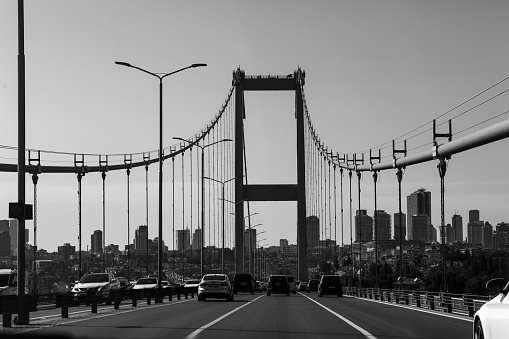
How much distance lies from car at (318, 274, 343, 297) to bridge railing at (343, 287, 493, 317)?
3997mm

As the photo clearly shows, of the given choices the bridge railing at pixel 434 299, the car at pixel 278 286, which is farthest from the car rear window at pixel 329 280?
the car at pixel 278 286

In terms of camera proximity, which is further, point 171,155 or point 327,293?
point 171,155

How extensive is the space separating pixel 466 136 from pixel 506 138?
19.5ft

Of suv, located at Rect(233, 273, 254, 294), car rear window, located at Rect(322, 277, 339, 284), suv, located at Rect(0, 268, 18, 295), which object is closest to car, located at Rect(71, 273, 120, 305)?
suv, located at Rect(0, 268, 18, 295)

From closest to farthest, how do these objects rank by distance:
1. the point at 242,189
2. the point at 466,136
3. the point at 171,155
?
→ the point at 466,136 → the point at 171,155 → the point at 242,189

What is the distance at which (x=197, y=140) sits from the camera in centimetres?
8638

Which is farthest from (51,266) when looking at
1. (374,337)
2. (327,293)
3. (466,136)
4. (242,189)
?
(374,337)

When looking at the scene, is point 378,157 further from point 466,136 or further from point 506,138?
point 506,138

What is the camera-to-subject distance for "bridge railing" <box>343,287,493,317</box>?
3378cm

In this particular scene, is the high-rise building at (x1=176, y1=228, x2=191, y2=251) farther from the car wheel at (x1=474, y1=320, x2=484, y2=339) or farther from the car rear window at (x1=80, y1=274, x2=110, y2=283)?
the car wheel at (x1=474, y1=320, x2=484, y2=339)

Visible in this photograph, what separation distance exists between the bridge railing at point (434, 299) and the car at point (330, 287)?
4.00 metres

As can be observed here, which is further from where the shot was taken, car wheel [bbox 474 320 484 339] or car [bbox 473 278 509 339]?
car wheel [bbox 474 320 484 339]

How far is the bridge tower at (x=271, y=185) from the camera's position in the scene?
91.2 m

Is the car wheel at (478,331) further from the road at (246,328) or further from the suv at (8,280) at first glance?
the suv at (8,280)
